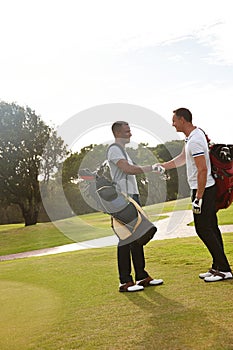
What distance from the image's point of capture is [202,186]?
17.9 feet

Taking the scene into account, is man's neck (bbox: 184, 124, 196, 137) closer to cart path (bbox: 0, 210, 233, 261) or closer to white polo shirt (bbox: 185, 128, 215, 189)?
white polo shirt (bbox: 185, 128, 215, 189)

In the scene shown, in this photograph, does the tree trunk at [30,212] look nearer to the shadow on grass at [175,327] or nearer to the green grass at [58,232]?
the green grass at [58,232]

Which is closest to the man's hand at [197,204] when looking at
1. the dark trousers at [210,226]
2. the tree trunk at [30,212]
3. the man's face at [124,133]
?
the dark trousers at [210,226]

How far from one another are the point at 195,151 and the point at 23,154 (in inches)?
797

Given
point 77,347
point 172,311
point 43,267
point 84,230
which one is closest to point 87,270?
point 43,267

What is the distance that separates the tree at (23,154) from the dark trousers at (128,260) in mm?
18792

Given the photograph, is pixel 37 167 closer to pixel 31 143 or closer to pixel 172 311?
pixel 31 143

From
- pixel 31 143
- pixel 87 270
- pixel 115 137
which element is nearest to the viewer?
pixel 115 137

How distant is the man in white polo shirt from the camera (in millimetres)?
5430

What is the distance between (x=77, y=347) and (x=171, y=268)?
10.0 feet

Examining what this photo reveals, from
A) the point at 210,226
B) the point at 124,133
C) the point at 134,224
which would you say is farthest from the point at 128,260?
the point at 124,133

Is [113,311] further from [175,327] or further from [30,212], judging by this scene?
[30,212]

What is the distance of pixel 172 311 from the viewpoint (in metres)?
4.56

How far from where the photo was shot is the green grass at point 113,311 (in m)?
3.90
